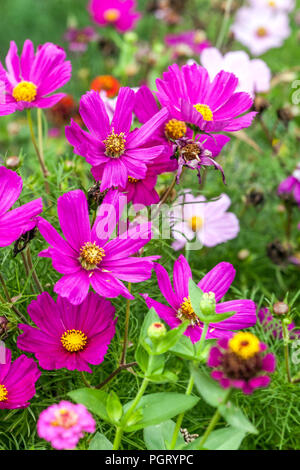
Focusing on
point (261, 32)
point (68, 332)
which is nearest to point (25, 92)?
point (68, 332)

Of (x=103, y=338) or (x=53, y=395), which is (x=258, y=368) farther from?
(x=53, y=395)

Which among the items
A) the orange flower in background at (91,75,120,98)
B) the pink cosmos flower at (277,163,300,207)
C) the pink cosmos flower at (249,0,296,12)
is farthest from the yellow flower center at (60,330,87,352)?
the pink cosmos flower at (249,0,296,12)

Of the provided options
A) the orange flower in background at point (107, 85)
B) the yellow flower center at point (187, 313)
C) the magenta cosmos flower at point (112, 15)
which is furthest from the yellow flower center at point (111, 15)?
the yellow flower center at point (187, 313)

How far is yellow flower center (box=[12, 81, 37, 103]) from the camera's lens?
26.1 inches

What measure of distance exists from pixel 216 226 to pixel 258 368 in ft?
1.67

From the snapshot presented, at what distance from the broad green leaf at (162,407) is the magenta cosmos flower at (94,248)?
0.33ft

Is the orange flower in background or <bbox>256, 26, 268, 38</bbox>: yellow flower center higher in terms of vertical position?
<bbox>256, 26, 268, 38</bbox>: yellow flower center

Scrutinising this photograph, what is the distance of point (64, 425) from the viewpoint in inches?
15.8

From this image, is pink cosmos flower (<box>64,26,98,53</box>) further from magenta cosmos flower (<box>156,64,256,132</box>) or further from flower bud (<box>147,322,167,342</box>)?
flower bud (<box>147,322,167,342</box>)

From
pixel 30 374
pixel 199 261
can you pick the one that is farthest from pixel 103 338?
pixel 199 261

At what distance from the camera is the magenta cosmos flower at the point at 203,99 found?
1.81 ft

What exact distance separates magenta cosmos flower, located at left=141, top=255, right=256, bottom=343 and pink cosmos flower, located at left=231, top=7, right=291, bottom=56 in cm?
96
